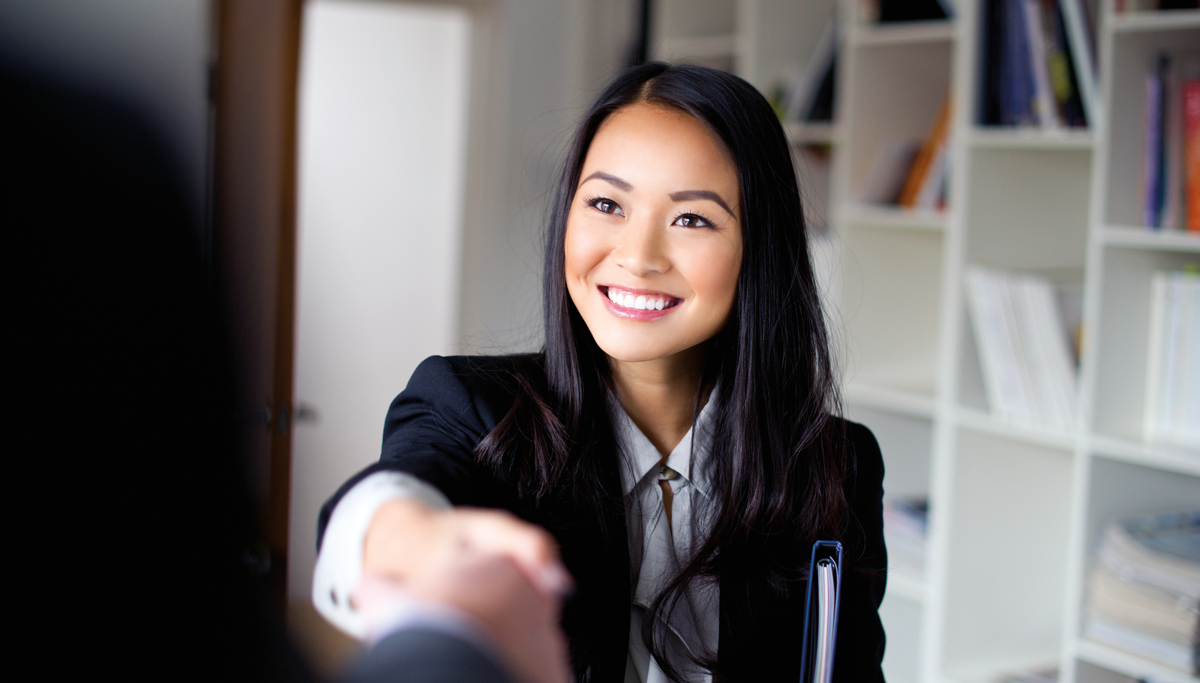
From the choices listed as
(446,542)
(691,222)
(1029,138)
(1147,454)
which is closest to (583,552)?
(691,222)

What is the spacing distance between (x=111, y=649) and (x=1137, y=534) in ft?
7.15

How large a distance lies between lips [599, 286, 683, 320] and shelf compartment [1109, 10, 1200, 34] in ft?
4.86

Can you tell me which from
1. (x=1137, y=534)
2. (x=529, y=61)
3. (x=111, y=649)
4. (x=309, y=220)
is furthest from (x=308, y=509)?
(x=111, y=649)

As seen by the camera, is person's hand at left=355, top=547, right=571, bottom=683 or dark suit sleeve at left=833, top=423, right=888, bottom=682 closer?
person's hand at left=355, top=547, right=571, bottom=683

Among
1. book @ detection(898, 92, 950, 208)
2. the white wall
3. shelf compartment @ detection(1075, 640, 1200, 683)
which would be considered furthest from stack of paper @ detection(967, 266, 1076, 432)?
the white wall

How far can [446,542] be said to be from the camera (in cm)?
58

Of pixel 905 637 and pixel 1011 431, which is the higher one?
pixel 1011 431

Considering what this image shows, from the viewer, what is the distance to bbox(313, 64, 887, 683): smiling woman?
43.3 inches

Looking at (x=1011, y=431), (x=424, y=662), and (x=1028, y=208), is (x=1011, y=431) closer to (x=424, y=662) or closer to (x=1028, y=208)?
(x=1028, y=208)

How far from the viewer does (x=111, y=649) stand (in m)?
0.42

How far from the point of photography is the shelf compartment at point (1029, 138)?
221 cm

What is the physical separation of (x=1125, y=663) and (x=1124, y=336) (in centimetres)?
70

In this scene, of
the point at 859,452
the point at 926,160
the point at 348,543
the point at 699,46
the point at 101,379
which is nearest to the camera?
the point at 101,379

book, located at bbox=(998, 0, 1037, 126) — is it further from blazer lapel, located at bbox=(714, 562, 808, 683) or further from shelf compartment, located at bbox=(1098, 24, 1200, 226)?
blazer lapel, located at bbox=(714, 562, 808, 683)
